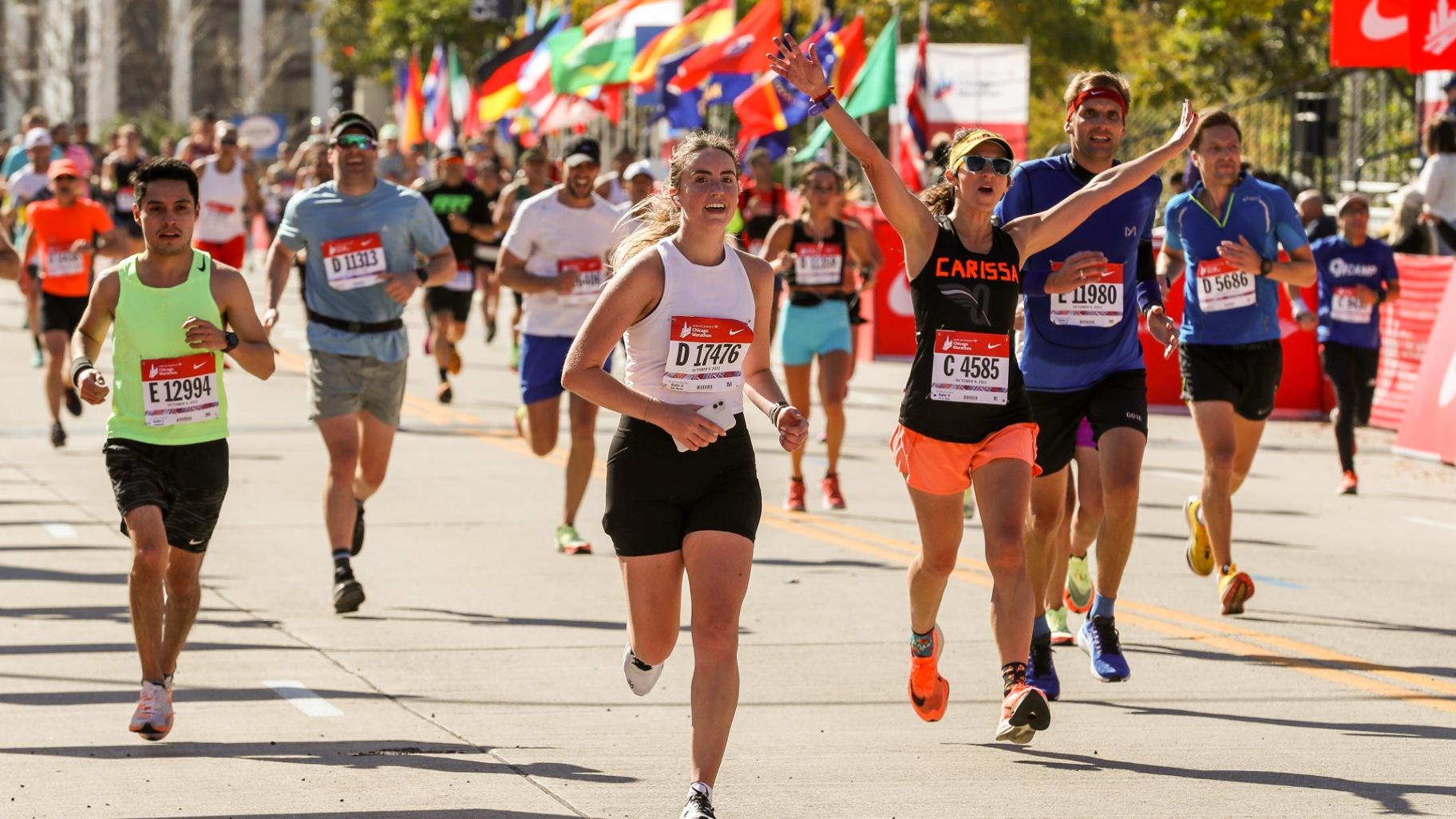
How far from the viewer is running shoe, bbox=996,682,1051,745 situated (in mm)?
6820

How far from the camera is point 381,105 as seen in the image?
A: 8119 centimetres

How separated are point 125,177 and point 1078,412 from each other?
60.8ft

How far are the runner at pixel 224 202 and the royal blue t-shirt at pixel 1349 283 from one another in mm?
9812

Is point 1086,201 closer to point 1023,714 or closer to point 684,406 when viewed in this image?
point 1023,714

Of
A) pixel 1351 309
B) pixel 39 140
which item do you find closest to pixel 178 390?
pixel 1351 309

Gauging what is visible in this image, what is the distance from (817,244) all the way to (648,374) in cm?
739

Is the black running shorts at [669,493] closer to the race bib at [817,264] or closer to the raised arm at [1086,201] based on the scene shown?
the raised arm at [1086,201]

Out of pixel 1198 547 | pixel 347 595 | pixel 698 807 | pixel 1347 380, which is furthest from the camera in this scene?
pixel 1347 380

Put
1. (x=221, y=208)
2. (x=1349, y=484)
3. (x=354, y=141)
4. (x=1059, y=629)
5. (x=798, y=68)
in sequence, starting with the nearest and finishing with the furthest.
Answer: (x=798, y=68), (x=1059, y=629), (x=354, y=141), (x=1349, y=484), (x=221, y=208)

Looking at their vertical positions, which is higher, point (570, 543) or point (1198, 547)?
point (1198, 547)

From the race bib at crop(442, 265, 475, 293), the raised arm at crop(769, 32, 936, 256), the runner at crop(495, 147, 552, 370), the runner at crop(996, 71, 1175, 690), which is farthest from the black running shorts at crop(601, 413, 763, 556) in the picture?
the race bib at crop(442, 265, 475, 293)

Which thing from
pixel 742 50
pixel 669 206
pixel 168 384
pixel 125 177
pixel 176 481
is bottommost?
pixel 176 481

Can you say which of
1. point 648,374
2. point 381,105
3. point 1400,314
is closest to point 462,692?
point 648,374

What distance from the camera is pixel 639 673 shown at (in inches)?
257
